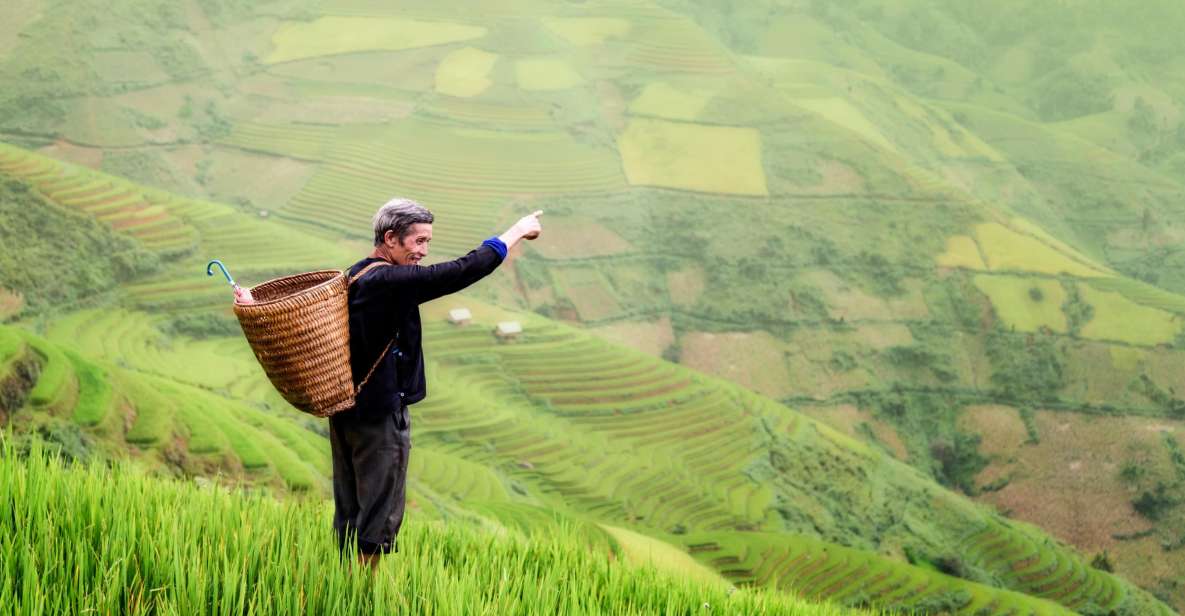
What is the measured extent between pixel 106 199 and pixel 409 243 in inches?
1398

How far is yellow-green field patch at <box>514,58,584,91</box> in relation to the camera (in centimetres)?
6500

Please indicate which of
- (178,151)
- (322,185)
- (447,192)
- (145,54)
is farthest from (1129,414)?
(145,54)

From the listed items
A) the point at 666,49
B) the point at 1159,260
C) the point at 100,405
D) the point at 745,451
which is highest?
the point at 100,405

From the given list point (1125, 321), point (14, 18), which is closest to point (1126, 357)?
point (1125, 321)

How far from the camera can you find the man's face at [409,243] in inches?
135

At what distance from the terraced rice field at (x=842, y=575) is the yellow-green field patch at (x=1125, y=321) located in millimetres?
26368

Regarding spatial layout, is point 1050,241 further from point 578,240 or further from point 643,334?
point 578,240

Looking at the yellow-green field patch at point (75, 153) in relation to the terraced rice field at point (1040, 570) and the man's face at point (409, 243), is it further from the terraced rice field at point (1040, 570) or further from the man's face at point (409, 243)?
the man's face at point (409, 243)

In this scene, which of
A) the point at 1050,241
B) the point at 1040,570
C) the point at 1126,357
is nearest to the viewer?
the point at 1040,570

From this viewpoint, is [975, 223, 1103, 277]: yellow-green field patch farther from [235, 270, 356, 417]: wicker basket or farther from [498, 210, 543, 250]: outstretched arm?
[235, 270, 356, 417]: wicker basket

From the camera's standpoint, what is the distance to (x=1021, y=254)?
5038cm

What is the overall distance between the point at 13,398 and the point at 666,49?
205 ft

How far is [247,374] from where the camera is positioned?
28266 millimetres

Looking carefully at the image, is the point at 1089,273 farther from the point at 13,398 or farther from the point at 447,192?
the point at 13,398
